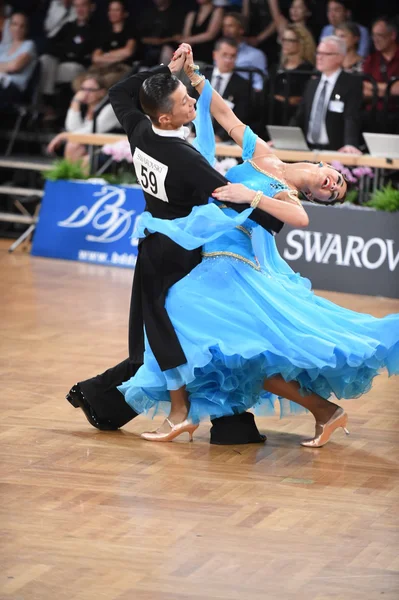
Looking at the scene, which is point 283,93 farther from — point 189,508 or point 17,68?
point 189,508

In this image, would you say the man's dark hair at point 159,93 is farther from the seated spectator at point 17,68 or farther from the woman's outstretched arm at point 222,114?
the seated spectator at point 17,68

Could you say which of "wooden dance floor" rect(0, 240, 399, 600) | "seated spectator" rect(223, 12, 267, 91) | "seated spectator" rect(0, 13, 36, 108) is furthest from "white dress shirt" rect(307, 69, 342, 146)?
"wooden dance floor" rect(0, 240, 399, 600)

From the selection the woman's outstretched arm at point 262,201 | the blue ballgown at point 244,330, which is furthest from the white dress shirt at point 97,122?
the woman's outstretched arm at point 262,201

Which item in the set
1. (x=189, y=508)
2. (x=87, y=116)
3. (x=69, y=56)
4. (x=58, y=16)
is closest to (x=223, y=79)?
(x=87, y=116)

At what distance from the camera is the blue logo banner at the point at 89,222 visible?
9.41 metres

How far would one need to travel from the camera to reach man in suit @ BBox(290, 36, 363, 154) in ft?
29.6

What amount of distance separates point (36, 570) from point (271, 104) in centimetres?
724

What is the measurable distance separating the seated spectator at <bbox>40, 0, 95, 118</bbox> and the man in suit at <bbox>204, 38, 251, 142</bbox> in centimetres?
230

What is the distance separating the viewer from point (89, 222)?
959 cm

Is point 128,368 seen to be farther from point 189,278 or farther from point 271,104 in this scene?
point 271,104

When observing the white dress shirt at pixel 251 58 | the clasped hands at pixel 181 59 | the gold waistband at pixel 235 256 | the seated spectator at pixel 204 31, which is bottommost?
the gold waistband at pixel 235 256

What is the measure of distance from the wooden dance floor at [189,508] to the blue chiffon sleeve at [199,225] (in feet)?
2.80

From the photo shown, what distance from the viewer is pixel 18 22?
452 inches

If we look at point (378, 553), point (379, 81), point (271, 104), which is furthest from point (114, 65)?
point (378, 553)
